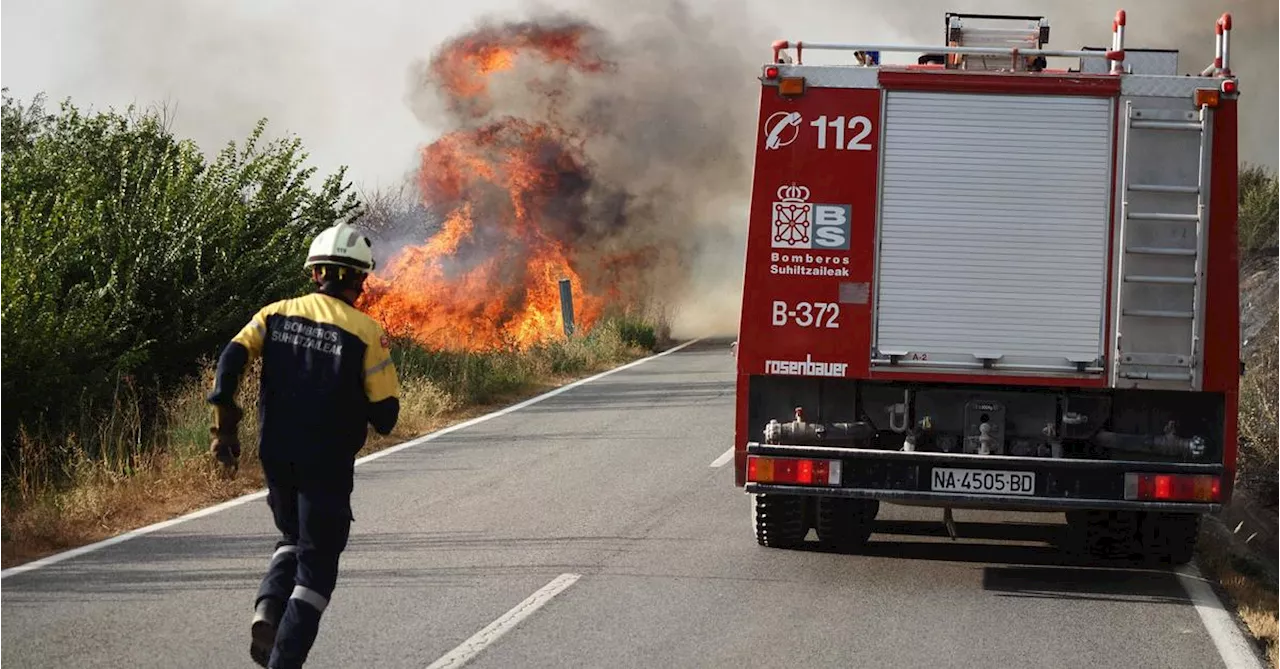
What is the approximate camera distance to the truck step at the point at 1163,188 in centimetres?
817

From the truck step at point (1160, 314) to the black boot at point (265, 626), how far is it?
4794mm

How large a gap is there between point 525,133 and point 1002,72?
2375cm

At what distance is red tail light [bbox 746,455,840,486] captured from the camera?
8.55 meters

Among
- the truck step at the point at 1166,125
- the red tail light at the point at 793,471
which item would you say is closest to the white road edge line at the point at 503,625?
the red tail light at the point at 793,471

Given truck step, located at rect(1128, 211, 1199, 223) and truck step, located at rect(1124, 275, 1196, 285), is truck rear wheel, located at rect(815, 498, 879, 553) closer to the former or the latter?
truck step, located at rect(1124, 275, 1196, 285)

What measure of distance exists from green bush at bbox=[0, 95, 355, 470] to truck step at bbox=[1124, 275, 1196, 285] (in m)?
8.58

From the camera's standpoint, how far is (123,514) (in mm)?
10539

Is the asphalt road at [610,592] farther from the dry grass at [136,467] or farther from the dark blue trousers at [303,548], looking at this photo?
the dark blue trousers at [303,548]

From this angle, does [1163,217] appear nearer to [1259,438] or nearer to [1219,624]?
[1219,624]

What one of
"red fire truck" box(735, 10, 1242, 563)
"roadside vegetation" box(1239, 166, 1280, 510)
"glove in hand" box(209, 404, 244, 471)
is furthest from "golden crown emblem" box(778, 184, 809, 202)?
"roadside vegetation" box(1239, 166, 1280, 510)

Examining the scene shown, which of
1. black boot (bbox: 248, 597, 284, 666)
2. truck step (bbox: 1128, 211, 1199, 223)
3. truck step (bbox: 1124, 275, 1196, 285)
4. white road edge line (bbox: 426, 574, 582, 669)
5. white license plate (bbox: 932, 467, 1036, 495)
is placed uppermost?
truck step (bbox: 1128, 211, 1199, 223)

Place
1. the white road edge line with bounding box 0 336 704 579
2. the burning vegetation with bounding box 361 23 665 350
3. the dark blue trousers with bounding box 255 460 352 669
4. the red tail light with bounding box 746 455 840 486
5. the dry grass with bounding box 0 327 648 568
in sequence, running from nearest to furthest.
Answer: the dark blue trousers with bounding box 255 460 352 669 → the red tail light with bounding box 746 455 840 486 → the white road edge line with bounding box 0 336 704 579 → the dry grass with bounding box 0 327 648 568 → the burning vegetation with bounding box 361 23 665 350

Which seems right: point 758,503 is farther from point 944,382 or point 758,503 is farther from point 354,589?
point 354,589

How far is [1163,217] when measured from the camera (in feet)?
26.9
